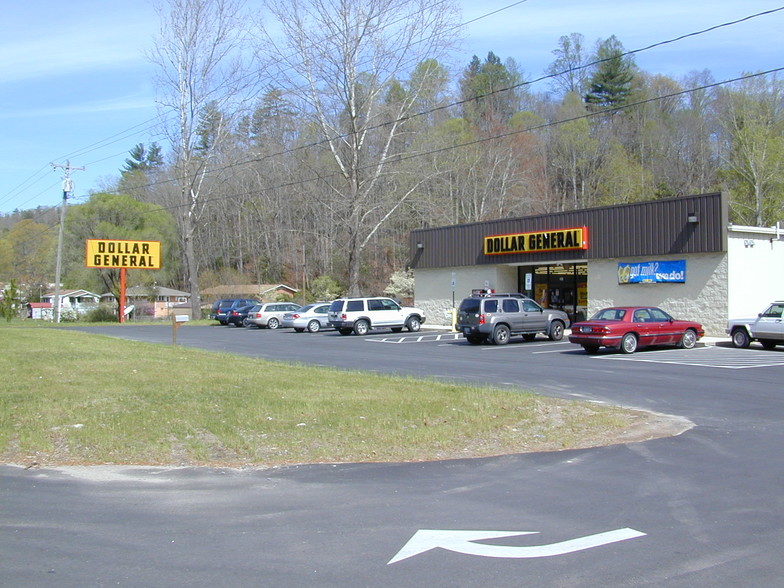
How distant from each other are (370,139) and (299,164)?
15.1 m

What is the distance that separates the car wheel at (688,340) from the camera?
26328 mm

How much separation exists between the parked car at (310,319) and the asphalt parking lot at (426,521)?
31155 millimetres

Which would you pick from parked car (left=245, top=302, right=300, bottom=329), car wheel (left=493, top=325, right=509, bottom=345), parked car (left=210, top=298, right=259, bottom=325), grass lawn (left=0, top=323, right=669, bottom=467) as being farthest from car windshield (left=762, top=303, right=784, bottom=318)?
parked car (left=210, top=298, right=259, bottom=325)

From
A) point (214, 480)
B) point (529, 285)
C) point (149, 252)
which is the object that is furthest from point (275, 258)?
point (214, 480)

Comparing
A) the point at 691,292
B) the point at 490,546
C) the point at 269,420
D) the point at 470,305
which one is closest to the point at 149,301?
the point at 470,305

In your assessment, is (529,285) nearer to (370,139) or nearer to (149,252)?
(370,139)

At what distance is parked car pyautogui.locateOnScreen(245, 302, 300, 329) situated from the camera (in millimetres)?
45781

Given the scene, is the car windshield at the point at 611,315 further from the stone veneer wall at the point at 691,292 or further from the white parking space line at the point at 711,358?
the stone veneer wall at the point at 691,292

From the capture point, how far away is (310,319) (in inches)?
1618

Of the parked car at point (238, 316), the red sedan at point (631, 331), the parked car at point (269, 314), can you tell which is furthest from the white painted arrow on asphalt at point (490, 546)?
the parked car at point (238, 316)

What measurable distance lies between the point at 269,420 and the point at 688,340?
19409 millimetres

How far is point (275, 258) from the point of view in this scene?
84562mm

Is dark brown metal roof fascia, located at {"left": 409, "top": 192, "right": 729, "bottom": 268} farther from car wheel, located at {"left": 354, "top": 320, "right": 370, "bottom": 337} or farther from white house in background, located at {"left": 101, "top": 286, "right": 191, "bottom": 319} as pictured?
white house in background, located at {"left": 101, "top": 286, "right": 191, "bottom": 319}

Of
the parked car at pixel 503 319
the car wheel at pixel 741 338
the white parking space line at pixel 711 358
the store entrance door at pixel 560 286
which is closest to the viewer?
the white parking space line at pixel 711 358
